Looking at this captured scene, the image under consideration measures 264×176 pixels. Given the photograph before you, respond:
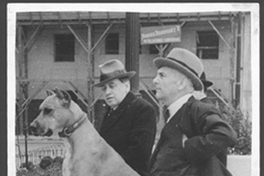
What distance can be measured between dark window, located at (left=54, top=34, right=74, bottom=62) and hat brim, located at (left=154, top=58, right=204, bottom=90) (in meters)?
0.60

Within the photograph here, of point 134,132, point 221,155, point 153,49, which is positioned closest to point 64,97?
point 134,132

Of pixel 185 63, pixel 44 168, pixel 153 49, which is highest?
pixel 153 49

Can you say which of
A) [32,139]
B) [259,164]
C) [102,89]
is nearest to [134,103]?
[102,89]

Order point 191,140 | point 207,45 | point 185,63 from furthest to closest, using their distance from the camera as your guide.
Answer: point 207,45 < point 185,63 < point 191,140

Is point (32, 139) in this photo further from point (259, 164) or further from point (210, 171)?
point (259, 164)

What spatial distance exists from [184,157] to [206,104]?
0.37m

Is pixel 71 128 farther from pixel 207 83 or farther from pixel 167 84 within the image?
pixel 207 83

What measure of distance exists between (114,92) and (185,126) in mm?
541

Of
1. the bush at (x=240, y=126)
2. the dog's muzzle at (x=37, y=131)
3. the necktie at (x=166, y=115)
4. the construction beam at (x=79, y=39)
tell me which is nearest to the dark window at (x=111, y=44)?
the construction beam at (x=79, y=39)

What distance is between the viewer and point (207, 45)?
316 cm

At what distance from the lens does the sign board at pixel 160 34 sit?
10.3 ft

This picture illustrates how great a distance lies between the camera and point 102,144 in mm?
3137

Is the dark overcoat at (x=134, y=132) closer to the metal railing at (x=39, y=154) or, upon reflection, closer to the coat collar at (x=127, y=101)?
the coat collar at (x=127, y=101)

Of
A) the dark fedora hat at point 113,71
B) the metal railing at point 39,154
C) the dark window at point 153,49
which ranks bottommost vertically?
the metal railing at point 39,154
